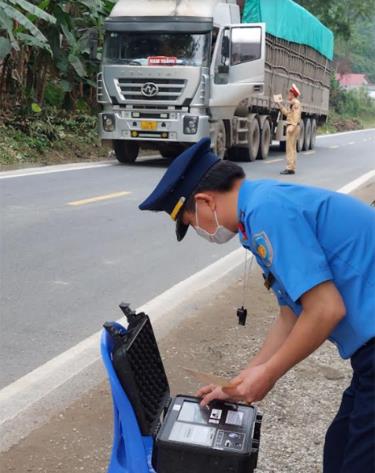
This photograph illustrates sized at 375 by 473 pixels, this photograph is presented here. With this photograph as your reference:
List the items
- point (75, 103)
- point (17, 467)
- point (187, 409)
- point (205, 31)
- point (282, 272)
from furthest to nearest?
point (75, 103) → point (205, 31) → point (17, 467) → point (187, 409) → point (282, 272)

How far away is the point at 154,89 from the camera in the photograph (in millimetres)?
15102

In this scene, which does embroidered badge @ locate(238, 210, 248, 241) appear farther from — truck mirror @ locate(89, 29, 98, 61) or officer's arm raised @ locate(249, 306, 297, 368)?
truck mirror @ locate(89, 29, 98, 61)

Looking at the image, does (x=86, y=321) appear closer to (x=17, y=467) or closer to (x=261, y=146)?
(x=17, y=467)

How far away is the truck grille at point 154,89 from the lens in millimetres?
15047

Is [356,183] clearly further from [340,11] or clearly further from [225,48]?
[340,11]

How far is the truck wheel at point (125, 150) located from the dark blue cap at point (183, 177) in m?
14.0

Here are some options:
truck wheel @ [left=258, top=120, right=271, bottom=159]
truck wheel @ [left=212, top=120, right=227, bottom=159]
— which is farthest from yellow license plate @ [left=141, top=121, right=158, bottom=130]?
truck wheel @ [left=258, top=120, right=271, bottom=159]

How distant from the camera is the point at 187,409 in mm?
2387

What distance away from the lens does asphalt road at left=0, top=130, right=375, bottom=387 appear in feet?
16.6

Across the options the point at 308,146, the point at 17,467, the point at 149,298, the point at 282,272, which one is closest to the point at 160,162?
the point at 308,146

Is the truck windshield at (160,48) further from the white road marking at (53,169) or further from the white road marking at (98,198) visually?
the white road marking at (98,198)

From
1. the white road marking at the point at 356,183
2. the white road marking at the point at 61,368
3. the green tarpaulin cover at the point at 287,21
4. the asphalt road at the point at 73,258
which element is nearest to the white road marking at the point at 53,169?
the asphalt road at the point at 73,258

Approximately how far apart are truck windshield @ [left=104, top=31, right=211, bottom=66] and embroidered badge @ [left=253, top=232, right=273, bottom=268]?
1347cm

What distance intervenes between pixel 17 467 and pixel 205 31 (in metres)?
12.8
